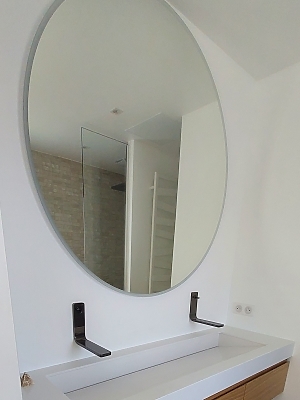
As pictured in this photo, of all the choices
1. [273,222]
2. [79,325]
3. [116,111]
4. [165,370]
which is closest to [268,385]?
[165,370]

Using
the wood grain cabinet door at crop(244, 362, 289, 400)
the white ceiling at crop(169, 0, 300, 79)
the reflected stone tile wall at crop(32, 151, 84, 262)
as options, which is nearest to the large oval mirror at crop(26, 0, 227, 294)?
the reflected stone tile wall at crop(32, 151, 84, 262)

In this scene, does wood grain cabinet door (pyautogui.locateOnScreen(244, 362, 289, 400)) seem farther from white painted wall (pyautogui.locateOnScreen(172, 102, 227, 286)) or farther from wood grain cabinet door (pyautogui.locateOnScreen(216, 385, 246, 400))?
white painted wall (pyautogui.locateOnScreen(172, 102, 227, 286))

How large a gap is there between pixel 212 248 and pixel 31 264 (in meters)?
0.99

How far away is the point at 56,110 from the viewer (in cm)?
91

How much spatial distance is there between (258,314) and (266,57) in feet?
4.79

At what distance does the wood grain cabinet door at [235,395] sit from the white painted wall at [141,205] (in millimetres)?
475

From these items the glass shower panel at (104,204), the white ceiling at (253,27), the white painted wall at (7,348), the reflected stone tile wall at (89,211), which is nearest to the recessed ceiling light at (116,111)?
the glass shower panel at (104,204)

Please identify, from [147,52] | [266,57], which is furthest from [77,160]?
[266,57]

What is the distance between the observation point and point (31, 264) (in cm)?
82

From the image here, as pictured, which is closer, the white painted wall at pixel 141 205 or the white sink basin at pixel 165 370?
the white sink basin at pixel 165 370

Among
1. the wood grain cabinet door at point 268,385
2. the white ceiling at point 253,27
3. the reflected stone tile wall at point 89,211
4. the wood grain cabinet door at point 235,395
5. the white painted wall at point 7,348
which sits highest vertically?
the white ceiling at point 253,27

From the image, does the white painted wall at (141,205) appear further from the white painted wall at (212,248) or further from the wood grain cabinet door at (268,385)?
the wood grain cabinet door at (268,385)

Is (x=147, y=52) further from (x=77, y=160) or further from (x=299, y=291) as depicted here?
(x=299, y=291)

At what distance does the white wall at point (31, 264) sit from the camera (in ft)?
2.53
